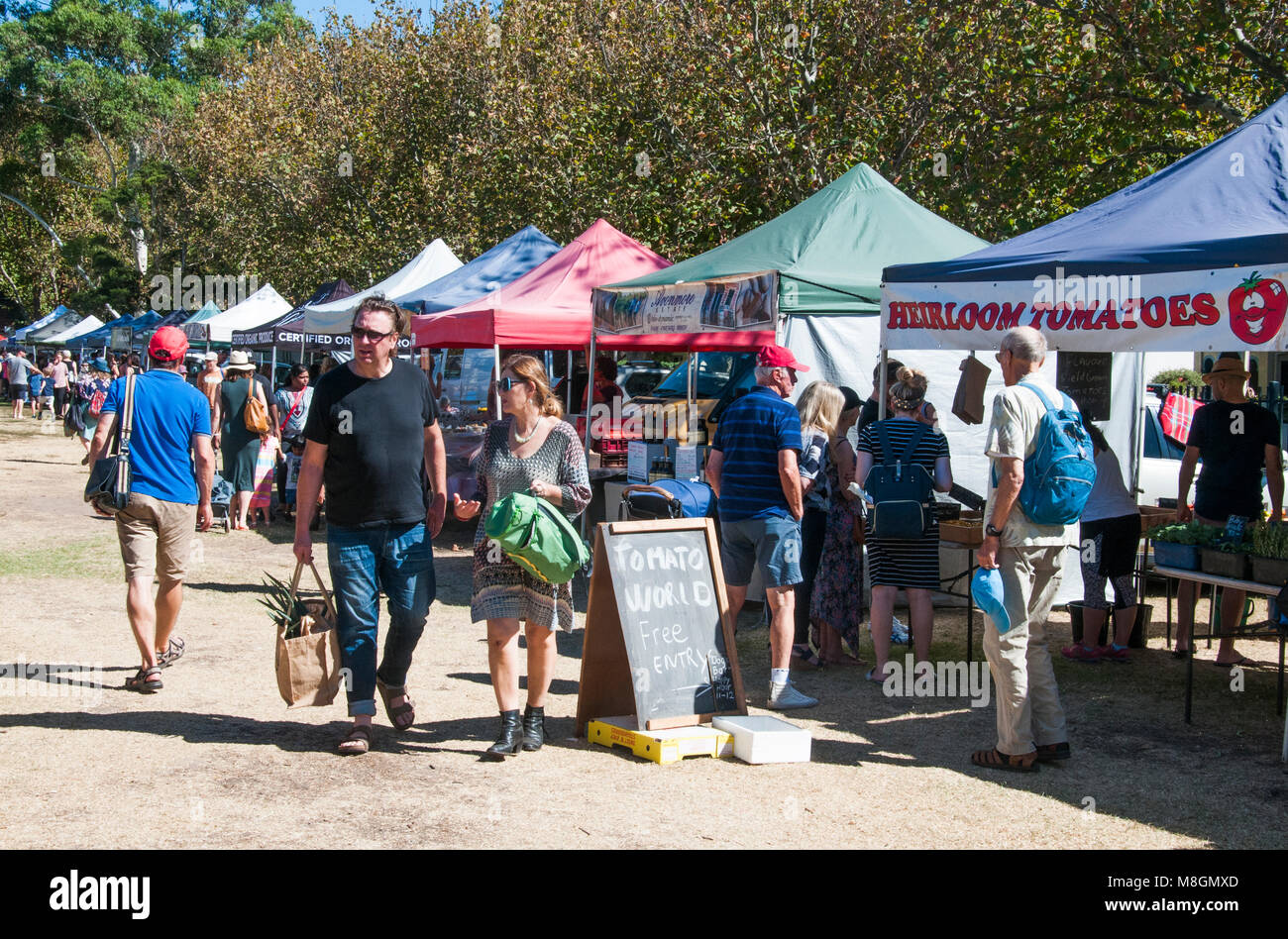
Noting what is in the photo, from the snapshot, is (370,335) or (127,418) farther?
(127,418)

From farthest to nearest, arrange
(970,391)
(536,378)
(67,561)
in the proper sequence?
1. (67,561)
2. (970,391)
3. (536,378)

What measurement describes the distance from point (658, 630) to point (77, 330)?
155 feet

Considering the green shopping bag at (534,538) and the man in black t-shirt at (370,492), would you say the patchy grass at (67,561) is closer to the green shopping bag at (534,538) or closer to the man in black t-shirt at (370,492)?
the man in black t-shirt at (370,492)

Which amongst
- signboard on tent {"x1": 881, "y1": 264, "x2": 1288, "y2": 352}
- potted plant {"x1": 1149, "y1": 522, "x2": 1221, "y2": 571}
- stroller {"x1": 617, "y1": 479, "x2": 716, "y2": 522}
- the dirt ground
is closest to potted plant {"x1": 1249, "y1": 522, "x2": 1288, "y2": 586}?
potted plant {"x1": 1149, "y1": 522, "x2": 1221, "y2": 571}

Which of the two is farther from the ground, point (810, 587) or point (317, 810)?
point (810, 587)

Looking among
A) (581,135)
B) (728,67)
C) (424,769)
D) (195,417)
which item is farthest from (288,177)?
(424,769)

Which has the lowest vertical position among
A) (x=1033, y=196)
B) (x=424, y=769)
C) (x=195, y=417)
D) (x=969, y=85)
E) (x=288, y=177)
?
(x=424, y=769)

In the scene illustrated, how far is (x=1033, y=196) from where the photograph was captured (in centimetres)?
1465

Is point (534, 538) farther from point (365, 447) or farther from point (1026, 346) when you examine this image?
point (1026, 346)

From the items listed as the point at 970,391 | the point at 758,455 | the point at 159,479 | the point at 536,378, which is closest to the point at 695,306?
the point at 970,391

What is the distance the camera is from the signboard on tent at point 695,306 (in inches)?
353

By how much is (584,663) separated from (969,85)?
12.8 m

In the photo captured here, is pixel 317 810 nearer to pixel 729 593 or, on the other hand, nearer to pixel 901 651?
pixel 729 593

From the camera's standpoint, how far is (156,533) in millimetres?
6656
